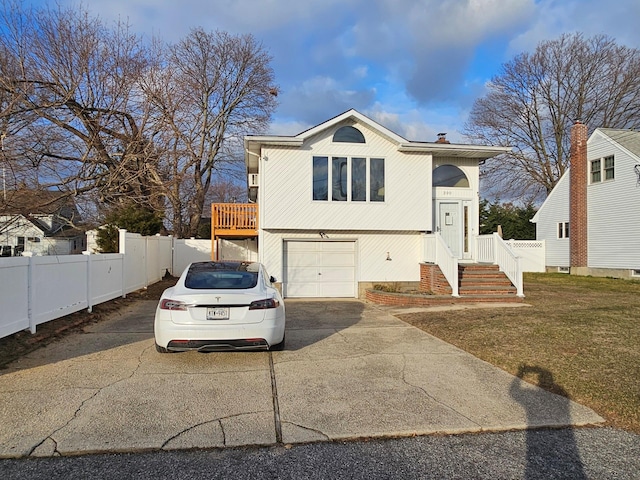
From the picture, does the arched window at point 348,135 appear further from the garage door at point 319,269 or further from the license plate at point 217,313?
the license plate at point 217,313

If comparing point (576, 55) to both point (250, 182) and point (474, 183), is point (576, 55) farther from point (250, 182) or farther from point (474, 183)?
point (250, 182)

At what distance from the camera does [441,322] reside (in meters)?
9.48

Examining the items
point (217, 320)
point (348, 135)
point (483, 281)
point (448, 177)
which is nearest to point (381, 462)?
point (217, 320)

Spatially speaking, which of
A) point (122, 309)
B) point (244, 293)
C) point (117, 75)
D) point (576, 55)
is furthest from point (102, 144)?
point (576, 55)

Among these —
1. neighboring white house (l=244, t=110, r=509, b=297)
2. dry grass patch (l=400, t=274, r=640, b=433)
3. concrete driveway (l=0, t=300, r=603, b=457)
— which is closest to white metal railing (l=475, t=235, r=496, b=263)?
neighboring white house (l=244, t=110, r=509, b=297)

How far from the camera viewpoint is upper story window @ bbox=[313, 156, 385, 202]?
48.5 ft

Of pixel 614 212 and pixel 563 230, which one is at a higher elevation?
pixel 614 212

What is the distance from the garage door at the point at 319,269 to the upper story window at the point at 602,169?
14776 mm

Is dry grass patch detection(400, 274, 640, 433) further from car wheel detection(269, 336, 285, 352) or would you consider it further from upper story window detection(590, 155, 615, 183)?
upper story window detection(590, 155, 615, 183)

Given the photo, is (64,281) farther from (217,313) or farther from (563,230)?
(563,230)

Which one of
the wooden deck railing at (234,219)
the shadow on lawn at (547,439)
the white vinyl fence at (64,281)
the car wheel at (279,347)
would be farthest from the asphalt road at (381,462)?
the wooden deck railing at (234,219)

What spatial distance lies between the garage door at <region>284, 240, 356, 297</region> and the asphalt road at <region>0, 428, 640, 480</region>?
1157 cm

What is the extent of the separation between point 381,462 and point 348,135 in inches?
505

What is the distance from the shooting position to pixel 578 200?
2295cm
